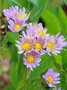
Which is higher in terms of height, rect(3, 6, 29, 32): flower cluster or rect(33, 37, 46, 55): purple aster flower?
rect(3, 6, 29, 32): flower cluster

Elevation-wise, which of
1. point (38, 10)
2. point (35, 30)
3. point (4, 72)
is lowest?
point (35, 30)

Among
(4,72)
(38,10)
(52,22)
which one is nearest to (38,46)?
(38,10)

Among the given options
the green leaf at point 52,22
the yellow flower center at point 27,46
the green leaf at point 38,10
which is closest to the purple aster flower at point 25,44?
the yellow flower center at point 27,46

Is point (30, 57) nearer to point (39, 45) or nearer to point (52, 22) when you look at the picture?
point (39, 45)

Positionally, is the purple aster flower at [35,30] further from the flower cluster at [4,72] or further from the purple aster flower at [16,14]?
the flower cluster at [4,72]

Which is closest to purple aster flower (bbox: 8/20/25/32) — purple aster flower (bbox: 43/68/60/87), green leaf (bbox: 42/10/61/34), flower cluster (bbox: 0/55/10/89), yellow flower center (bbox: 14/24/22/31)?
yellow flower center (bbox: 14/24/22/31)

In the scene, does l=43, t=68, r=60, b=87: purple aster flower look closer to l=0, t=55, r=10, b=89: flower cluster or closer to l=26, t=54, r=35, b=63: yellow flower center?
l=26, t=54, r=35, b=63: yellow flower center

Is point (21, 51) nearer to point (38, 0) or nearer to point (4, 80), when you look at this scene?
point (38, 0)
